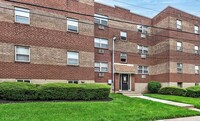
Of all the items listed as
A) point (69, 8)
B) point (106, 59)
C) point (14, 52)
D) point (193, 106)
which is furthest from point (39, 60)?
point (193, 106)

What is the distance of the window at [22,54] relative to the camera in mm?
15773

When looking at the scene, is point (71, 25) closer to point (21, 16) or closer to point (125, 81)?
point (21, 16)

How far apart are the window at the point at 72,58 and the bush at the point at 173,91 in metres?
11.2

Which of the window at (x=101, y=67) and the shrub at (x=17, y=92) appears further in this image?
the window at (x=101, y=67)

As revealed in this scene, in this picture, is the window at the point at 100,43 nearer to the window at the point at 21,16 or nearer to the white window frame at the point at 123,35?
the white window frame at the point at 123,35

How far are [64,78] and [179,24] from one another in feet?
55.1

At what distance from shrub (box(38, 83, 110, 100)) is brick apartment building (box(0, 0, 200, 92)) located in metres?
3.35

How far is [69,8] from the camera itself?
1853cm

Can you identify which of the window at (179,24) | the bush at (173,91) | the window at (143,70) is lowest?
the bush at (173,91)

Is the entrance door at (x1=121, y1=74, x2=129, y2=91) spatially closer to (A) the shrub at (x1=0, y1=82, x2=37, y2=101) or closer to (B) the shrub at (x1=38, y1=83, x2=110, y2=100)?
(B) the shrub at (x1=38, y1=83, x2=110, y2=100)

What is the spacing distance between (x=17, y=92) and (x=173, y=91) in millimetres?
16729

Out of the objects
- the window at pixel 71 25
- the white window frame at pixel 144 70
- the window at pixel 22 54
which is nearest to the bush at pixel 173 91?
the white window frame at pixel 144 70

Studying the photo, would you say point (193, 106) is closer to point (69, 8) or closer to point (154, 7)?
point (154, 7)

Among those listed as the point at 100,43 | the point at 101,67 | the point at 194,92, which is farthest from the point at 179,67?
the point at 100,43
